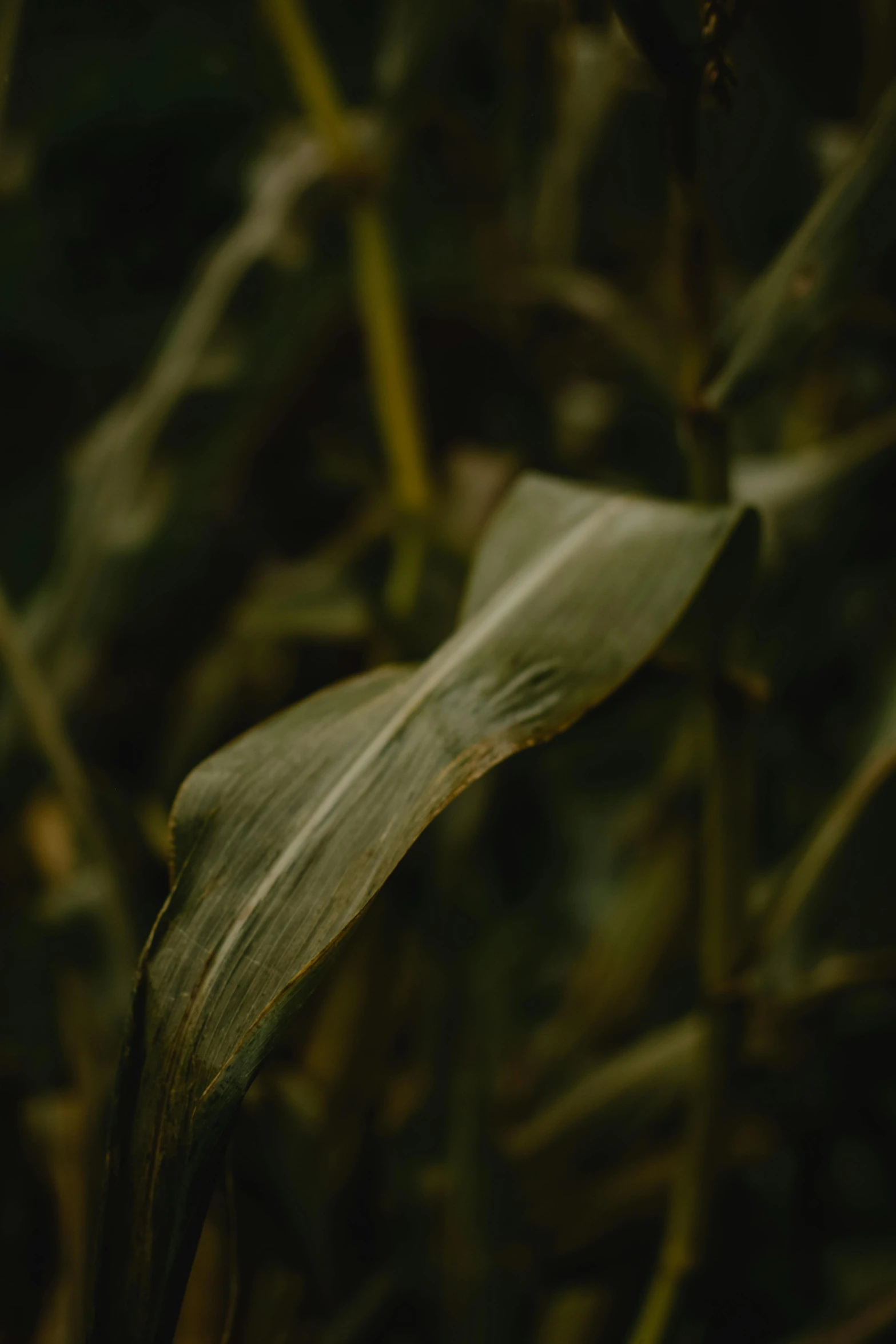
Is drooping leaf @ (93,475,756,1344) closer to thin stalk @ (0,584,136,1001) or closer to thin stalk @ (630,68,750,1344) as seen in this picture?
thin stalk @ (630,68,750,1344)

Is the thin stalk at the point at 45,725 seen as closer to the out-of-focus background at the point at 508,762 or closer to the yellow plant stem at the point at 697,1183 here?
the out-of-focus background at the point at 508,762

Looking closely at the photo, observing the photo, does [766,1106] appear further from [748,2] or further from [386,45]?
[386,45]

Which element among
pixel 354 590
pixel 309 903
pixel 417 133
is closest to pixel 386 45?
pixel 417 133

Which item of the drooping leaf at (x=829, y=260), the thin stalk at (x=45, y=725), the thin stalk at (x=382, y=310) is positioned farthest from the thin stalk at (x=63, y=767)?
the drooping leaf at (x=829, y=260)

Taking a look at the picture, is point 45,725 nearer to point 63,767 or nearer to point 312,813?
point 63,767

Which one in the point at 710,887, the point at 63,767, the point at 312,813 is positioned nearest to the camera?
the point at 312,813

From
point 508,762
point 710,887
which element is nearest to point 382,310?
point 508,762
